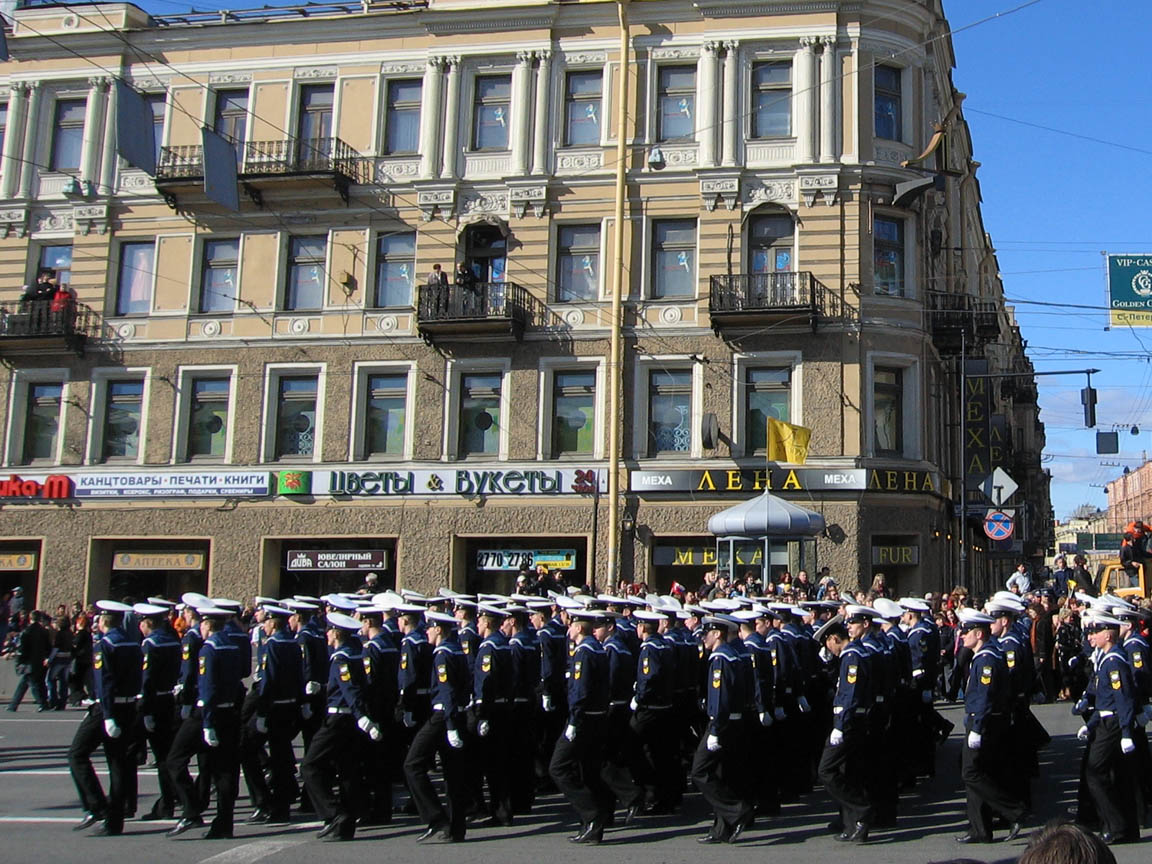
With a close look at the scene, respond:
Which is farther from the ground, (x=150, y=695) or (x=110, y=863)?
(x=150, y=695)

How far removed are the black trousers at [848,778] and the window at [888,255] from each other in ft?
61.5

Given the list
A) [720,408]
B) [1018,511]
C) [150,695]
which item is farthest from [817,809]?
→ [1018,511]

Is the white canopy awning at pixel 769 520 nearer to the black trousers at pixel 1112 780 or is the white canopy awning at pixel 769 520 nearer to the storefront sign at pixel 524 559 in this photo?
the storefront sign at pixel 524 559

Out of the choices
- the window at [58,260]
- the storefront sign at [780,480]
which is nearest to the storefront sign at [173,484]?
the window at [58,260]

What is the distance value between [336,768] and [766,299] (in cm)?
1859

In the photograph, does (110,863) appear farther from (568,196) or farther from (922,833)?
(568,196)

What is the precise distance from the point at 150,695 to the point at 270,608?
1.35 meters

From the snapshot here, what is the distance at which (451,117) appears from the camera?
29.5 meters

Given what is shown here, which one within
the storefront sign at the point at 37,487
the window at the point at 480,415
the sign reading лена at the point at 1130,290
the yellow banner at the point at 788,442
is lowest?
the storefront sign at the point at 37,487

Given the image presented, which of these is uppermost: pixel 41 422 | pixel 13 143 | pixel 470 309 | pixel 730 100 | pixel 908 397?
pixel 730 100

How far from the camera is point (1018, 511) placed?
30.5 m

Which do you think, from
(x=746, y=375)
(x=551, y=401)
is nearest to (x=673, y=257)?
(x=746, y=375)

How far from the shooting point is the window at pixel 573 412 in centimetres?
2828

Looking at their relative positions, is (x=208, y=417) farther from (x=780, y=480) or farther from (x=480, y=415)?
(x=780, y=480)
